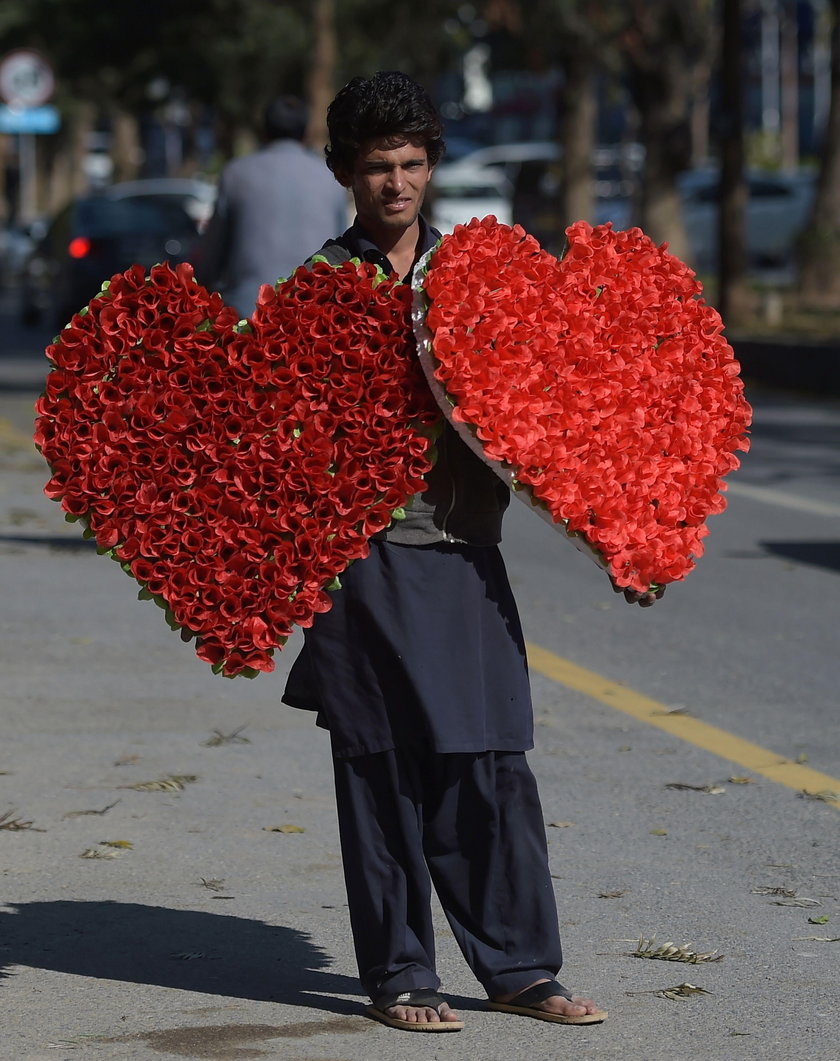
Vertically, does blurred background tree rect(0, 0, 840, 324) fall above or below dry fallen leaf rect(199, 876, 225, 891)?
above

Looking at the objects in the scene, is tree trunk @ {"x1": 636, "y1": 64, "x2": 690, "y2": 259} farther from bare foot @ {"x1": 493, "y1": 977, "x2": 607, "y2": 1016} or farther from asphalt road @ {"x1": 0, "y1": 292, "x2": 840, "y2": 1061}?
bare foot @ {"x1": 493, "y1": 977, "x2": 607, "y2": 1016}

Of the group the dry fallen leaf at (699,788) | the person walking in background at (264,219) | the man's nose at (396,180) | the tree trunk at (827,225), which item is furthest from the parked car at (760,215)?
the man's nose at (396,180)

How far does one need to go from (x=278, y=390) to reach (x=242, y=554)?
31cm

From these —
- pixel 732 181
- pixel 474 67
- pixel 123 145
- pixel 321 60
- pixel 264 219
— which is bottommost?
pixel 732 181

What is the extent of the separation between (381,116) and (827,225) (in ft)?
72.1

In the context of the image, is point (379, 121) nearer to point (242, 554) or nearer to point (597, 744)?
point (242, 554)

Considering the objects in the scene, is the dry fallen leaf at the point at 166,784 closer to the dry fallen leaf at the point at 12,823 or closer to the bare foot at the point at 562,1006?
the dry fallen leaf at the point at 12,823

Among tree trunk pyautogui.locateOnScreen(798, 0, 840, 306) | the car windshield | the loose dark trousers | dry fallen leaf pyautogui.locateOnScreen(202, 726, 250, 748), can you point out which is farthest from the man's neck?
tree trunk pyautogui.locateOnScreen(798, 0, 840, 306)

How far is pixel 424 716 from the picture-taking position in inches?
165

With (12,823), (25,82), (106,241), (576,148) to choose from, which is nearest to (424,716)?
(12,823)

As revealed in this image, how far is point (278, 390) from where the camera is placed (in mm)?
4203

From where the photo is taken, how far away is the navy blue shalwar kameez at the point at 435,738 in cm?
422

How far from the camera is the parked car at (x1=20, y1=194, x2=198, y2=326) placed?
80.5 ft

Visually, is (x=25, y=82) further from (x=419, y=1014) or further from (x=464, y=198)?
(x=419, y=1014)
